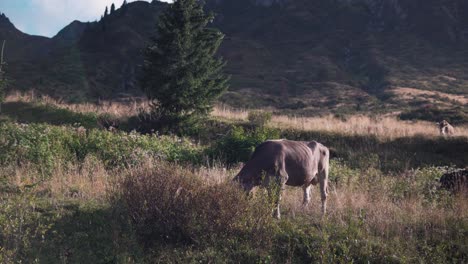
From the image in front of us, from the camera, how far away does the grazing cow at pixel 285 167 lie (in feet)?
24.0

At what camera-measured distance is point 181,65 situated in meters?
18.6

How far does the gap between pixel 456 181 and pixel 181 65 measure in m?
12.0

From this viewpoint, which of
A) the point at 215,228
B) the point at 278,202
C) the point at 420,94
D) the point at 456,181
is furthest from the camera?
the point at 420,94

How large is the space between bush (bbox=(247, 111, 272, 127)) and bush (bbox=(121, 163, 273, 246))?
539 inches

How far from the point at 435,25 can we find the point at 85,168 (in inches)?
3832

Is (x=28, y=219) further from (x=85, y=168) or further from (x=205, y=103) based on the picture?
(x=205, y=103)

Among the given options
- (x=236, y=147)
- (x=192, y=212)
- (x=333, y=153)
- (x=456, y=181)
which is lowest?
(x=333, y=153)

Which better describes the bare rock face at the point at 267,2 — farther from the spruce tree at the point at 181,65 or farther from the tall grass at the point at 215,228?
the tall grass at the point at 215,228

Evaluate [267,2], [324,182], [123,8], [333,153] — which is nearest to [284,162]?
[324,182]

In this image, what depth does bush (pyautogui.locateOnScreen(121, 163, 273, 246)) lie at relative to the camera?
6586 mm

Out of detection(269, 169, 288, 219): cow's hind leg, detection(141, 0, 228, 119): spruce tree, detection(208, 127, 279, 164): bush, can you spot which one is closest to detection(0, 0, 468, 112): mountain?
detection(141, 0, 228, 119): spruce tree

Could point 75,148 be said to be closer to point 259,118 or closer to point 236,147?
point 236,147

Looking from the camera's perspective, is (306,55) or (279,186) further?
(306,55)

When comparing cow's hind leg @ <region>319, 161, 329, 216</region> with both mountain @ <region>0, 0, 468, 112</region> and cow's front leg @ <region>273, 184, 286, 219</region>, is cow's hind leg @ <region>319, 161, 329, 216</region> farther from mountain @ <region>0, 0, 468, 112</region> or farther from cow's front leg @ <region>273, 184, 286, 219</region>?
mountain @ <region>0, 0, 468, 112</region>
